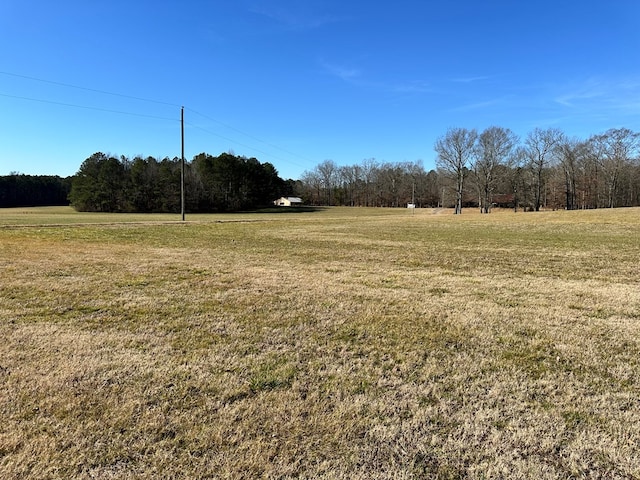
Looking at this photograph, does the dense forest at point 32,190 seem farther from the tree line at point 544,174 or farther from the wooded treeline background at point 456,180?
the tree line at point 544,174

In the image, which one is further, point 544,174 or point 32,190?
point 32,190

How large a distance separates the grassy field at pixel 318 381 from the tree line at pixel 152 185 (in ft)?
198

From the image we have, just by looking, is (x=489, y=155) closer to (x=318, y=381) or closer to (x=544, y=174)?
(x=544, y=174)

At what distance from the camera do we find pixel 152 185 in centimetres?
6238

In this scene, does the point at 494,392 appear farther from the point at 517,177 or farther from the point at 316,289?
the point at 517,177

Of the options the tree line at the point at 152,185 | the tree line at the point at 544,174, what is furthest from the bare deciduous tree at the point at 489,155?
the tree line at the point at 152,185

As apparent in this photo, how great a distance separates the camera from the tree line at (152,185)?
203 feet

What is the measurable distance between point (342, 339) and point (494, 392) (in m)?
1.52

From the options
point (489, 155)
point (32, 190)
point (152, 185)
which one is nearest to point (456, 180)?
point (489, 155)

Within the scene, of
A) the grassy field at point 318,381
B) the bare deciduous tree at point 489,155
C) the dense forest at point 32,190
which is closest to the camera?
the grassy field at point 318,381

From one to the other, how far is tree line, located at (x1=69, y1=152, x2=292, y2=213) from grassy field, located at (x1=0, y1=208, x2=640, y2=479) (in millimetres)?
60432

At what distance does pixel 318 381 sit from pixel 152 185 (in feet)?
218

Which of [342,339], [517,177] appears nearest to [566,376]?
[342,339]

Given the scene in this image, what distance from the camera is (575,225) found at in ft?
77.6
